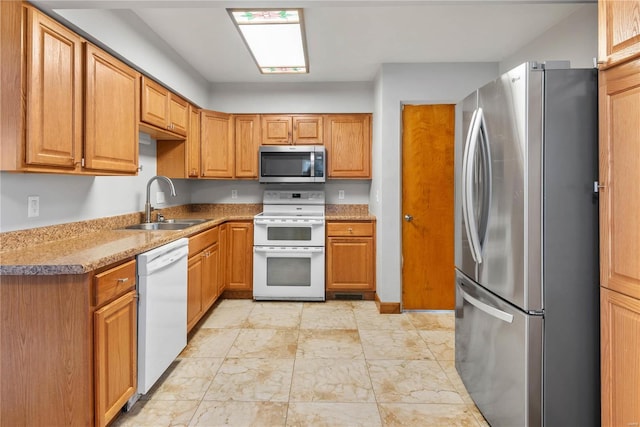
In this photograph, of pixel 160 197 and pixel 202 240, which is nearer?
pixel 202 240

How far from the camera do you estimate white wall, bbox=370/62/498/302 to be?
346cm

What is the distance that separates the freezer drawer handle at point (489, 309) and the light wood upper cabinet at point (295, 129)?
261 centimetres

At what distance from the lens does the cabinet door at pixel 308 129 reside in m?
4.09

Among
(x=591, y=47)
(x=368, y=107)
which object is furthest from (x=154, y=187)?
(x=591, y=47)

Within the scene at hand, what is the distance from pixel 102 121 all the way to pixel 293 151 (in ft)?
6.81

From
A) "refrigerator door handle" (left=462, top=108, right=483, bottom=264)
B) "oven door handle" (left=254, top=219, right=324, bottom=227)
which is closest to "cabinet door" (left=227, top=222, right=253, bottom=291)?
"oven door handle" (left=254, top=219, right=324, bottom=227)

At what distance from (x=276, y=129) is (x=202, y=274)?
6.16 feet

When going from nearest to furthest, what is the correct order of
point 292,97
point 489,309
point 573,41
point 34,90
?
point 34,90
point 489,309
point 573,41
point 292,97

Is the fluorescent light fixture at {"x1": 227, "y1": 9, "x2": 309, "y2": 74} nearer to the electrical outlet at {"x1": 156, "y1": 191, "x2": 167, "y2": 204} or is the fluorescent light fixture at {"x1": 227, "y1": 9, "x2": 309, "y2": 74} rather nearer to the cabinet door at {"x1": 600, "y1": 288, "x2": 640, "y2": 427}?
the electrical outlet at {"x1": 156, "y1": 191, "x2": 167, "y2": 204}

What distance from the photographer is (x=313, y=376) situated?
7.55 ft

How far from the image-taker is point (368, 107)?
4117 mm

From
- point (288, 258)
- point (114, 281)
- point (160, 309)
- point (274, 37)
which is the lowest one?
point (160, 309)

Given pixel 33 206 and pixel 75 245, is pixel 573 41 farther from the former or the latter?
pixel 33 206

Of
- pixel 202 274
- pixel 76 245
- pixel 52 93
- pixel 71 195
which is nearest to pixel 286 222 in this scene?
pixel 202 274
